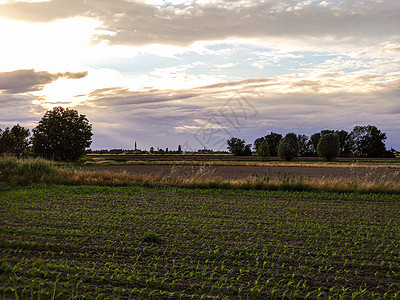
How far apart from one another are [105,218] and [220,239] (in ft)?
14.1

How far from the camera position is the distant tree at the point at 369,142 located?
10544 cm

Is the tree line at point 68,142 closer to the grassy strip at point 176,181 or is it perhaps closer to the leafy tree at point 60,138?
the leafy tree at point 60,138

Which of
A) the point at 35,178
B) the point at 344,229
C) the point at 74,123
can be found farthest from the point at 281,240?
the point at 74,123

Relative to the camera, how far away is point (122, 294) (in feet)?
18.4

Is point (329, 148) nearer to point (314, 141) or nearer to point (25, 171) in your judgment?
point (314, 141)

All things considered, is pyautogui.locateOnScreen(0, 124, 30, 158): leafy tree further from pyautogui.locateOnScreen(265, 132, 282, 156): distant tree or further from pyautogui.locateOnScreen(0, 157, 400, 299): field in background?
pyautogui.locateOnScreen(265, 132, 282, 156): distant tree

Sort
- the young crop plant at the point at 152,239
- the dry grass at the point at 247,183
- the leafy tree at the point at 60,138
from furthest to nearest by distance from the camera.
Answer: the leafy tree at the point at 60,138, the dry grass at the point at 247,183, the young crop plant at the point at 152,239

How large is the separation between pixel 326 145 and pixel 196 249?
74307 mm

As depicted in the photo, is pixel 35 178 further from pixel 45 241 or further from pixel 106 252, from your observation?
pixel 106 252

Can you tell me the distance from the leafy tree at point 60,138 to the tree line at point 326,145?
2919 centimetres

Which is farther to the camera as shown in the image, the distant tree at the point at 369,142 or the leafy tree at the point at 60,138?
the distant tree at the point at 369,142

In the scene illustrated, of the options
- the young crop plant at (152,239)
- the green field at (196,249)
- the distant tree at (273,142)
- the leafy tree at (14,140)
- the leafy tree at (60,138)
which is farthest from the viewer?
the distant tree at (273,142)

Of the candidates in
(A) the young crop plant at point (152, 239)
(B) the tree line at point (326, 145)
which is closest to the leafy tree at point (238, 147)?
(B) the tree line at point (326, 145)

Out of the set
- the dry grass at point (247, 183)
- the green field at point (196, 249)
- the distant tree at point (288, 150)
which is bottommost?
the green field at point (196, 249)
